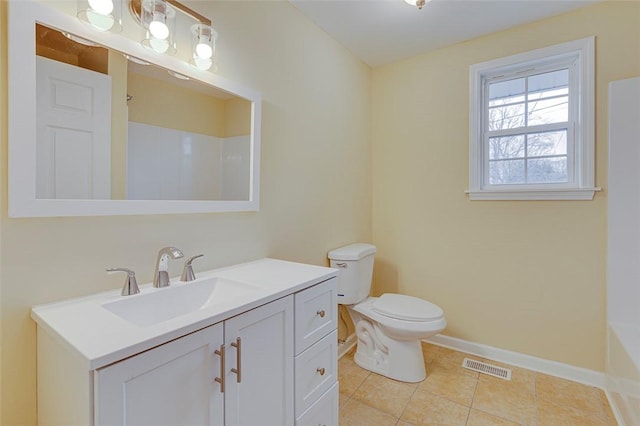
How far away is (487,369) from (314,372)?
1515 millimetres

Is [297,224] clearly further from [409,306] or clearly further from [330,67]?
[330,67]

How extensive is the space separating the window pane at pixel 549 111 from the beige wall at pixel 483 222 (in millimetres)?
190

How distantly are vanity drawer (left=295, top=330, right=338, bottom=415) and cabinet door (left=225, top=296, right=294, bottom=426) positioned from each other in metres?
0.05

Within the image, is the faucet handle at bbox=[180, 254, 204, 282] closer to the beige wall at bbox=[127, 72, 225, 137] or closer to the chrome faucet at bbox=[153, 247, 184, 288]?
the chrome faucet at bbox=[153, 247, 184, 288]

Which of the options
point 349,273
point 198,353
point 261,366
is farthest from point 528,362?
point 198,353

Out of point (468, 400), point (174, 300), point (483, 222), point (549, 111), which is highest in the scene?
point (549, 111)

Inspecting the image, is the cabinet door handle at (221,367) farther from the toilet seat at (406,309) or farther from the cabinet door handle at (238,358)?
the toilet seat at (406,309)

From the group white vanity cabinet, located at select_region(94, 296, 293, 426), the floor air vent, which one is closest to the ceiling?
white vanity cabinet, located at select_region(94, 296, 293, 426)

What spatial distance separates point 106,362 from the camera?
0.63m

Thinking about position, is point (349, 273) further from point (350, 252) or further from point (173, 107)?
point (173, 107)

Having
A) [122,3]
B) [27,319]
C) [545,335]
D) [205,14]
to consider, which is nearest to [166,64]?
[122,3]

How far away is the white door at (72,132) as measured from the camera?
919 millimetres

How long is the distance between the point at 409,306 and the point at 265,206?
1.16 m

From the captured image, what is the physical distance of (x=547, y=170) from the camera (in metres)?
2.09
